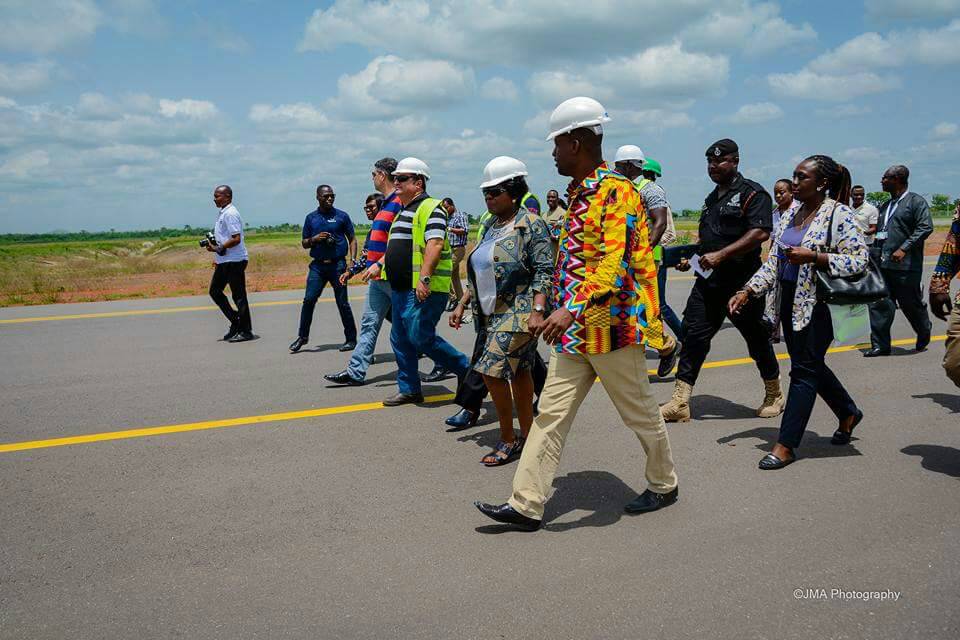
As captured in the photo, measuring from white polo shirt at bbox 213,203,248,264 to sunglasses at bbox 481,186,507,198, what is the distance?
576 centimetres

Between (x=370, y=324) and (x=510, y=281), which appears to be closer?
(x=510, y=281)

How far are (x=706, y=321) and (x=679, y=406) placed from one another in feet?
2.08

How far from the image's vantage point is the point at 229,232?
373 inches

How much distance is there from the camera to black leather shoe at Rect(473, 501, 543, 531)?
3656 millimetres

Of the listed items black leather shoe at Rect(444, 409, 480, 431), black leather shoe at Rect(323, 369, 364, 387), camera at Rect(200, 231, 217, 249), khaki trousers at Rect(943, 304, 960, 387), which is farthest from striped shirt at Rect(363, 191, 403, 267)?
khaki trousers at Rect(943, 304, 960, 387)

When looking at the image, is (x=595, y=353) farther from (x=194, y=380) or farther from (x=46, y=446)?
(x=194, y=380)

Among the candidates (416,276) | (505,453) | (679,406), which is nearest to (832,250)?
(679,406)

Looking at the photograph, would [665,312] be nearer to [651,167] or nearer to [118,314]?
[651,167]

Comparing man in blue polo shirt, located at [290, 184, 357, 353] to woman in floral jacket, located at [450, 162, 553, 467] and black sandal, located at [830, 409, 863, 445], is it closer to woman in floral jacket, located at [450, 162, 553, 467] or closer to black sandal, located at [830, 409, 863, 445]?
woman in floral jacket, located at [450, 162, 553, 467]

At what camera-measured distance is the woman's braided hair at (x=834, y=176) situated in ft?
14.5

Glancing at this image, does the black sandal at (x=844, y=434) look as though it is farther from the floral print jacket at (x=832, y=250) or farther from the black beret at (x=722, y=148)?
the black beret at (x=722, y=148)

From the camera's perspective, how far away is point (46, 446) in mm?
5203

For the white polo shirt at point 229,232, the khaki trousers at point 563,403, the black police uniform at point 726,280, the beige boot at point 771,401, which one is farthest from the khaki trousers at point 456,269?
the white polo shirt at point 229,232

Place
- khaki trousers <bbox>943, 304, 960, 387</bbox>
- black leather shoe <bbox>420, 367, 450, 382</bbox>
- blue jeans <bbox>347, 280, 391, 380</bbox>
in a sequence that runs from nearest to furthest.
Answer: khaki trousers <bbox>943, 304, 960, 387</bbox> → blue jeans <bbox>347, 280, 391, 380</bbox> → black leather shoe <bbox>420, 367, 450, 382</bbox>
